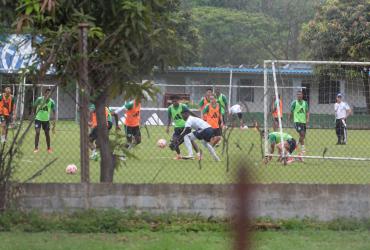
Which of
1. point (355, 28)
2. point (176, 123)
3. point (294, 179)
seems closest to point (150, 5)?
point (294, 179)

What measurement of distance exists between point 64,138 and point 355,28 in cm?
1660

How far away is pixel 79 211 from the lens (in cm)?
711

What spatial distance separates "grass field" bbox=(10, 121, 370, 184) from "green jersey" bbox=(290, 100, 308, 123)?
1.17ft

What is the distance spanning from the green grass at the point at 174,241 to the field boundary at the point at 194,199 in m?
0.35

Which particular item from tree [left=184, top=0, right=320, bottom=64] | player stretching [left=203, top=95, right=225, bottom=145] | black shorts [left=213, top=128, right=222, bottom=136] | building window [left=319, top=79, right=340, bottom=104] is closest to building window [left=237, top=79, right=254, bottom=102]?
player stretching [left=203, top=95, right=225, bottom=145]

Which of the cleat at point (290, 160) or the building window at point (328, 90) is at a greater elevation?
the building window at point (328, 90)

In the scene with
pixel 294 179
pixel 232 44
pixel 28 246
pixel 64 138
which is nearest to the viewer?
pixel 28 246

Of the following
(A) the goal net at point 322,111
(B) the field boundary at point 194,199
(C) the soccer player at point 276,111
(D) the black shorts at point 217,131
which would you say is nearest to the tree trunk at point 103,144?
(B) the field boundary at point 194,199

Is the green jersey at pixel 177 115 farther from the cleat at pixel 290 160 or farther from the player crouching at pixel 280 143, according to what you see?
the cleat at pixel 290 160

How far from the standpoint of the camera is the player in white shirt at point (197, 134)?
1462cm

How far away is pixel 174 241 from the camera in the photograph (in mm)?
6469

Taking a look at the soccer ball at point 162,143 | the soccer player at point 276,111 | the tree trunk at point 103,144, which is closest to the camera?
the tree trunk at point 103,144

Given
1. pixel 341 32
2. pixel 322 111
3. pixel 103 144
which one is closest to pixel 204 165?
pixel 322 111

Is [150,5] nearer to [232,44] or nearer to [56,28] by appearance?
[56,28]
